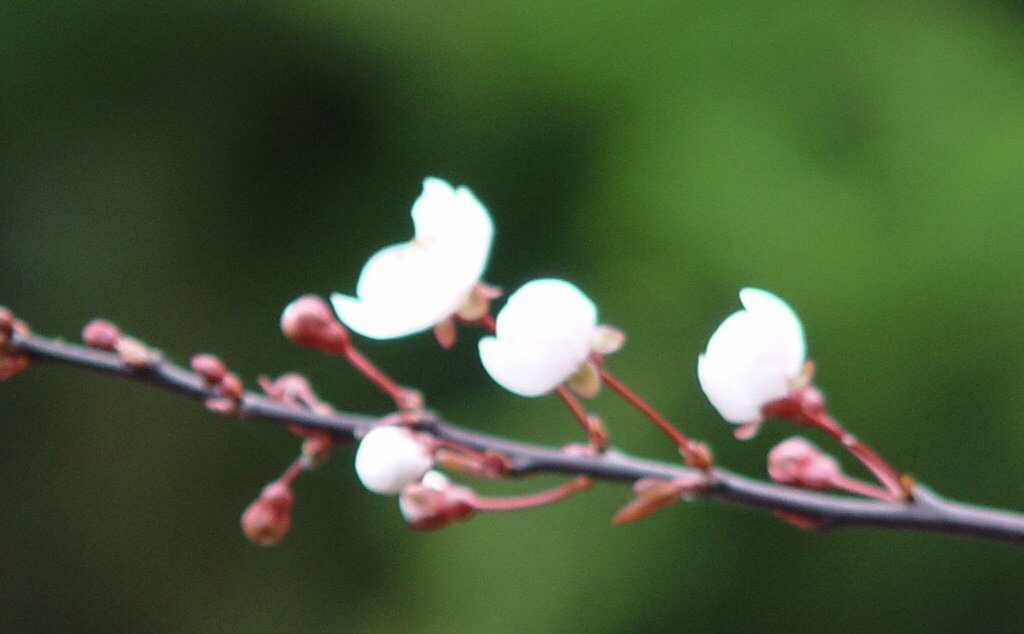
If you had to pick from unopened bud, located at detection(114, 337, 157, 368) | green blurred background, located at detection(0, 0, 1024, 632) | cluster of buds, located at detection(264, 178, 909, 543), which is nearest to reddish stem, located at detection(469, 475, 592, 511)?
cluster of buds, located at detection(264, 178, 909, 543)

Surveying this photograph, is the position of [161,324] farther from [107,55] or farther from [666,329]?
[666,329]

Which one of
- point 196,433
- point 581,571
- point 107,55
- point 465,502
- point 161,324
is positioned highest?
point 107,55

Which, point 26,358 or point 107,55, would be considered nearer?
point 26,358

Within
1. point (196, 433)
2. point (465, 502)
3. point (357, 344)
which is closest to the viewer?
point (465, 502)

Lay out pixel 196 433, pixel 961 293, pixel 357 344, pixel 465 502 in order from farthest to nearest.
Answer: pixel 196 433 → pixel 357 344 → pixel 961 293 → pixel 465 502

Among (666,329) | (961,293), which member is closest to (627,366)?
(666,329)

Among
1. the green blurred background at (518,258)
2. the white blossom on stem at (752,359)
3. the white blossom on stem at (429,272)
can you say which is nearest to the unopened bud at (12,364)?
the white blossom on stem at (429,272)

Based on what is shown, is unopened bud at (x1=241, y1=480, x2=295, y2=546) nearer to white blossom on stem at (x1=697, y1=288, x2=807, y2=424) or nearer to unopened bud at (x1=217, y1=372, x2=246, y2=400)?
unopened bud at (x1=217, y1=372, x2=246, y2=400)
